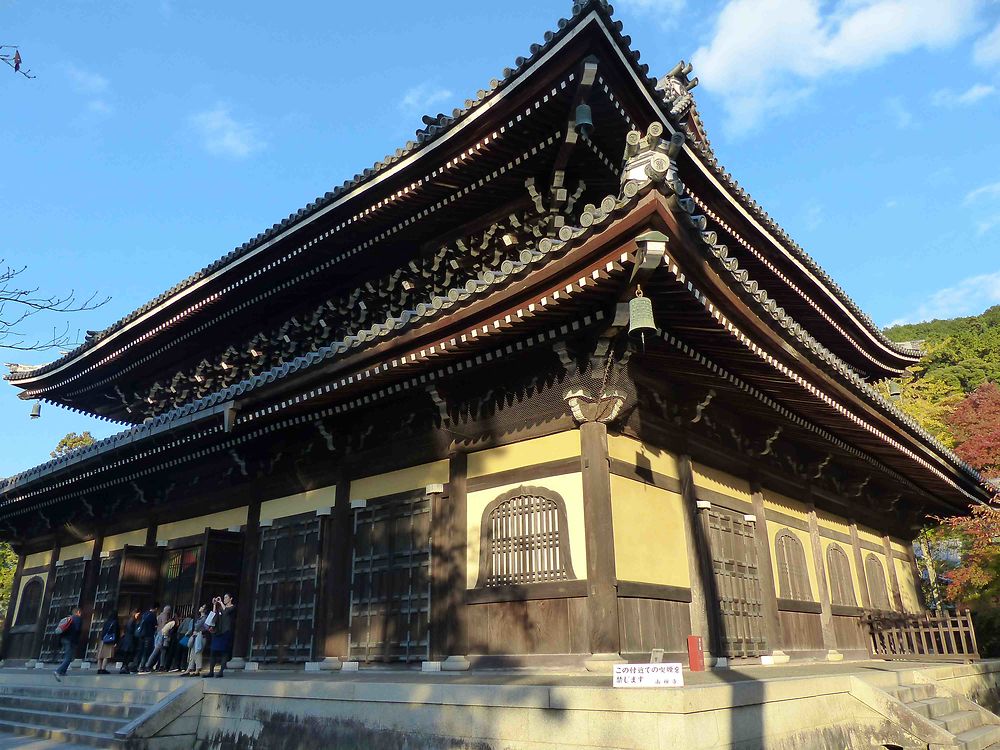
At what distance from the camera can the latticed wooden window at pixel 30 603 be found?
17766mm

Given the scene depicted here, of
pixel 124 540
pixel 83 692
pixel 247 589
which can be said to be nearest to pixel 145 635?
pixel 83 692

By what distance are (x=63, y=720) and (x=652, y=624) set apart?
954 cm

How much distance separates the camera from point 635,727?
6027 millimetres

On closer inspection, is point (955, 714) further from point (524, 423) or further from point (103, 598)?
point (103, 598)

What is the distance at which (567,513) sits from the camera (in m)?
8.56

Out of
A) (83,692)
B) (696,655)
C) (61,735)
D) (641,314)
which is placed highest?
(641,314)

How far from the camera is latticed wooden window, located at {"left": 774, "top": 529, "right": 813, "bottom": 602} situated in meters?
12.0

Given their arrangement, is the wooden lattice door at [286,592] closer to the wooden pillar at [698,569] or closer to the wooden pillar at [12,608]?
the wooden pillar at [698,569]

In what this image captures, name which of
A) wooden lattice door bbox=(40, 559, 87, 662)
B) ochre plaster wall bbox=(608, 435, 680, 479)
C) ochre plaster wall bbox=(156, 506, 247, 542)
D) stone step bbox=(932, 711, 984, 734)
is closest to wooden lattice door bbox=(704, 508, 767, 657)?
ochre plaster wall bbox=(608, 435, 680, 479)

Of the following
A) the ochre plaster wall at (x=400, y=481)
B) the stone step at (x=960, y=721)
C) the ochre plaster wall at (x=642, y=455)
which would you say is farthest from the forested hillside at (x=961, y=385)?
the ochre plaster wall at (x=400, y=481)

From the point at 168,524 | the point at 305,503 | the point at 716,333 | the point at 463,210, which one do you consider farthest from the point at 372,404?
the point at 168,524

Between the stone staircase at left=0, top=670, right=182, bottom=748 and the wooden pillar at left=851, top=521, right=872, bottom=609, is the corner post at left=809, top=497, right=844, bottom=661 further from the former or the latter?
the stone staircase at left=0, top=670, right=182, bottom=748

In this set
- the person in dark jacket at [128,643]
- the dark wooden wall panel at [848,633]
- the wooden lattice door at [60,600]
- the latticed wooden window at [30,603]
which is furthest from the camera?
the latticed wooden window at [30,603]

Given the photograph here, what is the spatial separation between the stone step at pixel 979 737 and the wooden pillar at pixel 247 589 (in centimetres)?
1055
